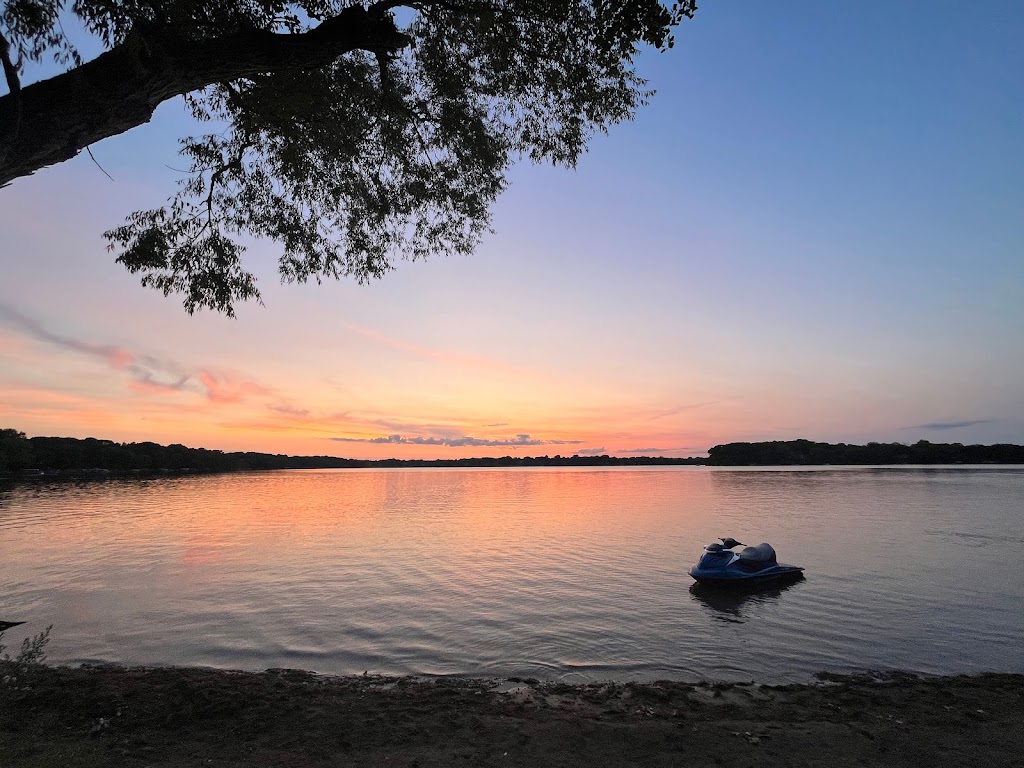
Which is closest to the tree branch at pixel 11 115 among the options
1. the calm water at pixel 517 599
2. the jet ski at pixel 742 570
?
the calm water at pixel 517 599

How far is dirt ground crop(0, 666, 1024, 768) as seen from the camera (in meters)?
7.34

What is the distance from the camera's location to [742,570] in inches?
835

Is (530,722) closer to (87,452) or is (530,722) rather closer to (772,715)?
(772,715)

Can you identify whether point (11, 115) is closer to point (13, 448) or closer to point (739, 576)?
point (739, 576)

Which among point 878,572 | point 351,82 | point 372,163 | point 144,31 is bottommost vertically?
point 878,572

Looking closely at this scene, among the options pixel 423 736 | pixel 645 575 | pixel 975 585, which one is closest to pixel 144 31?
pixel 423 736

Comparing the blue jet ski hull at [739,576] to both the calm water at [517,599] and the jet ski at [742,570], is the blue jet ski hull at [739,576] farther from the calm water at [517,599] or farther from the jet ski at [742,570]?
the calm water at [517,599]

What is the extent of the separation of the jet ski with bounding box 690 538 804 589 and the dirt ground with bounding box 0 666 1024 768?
968 centimetres

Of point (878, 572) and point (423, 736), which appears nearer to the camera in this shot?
point (423, 736)

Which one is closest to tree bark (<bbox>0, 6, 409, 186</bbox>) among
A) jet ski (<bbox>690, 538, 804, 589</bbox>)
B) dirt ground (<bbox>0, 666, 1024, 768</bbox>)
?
dirt ground (<bbox>0, 666, 1024, 768</bbox>)

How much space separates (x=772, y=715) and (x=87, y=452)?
199850 mm

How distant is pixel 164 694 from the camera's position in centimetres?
947

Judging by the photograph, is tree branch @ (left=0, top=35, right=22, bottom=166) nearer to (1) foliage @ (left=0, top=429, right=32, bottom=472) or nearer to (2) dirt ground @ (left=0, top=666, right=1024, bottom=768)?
(2) dirt ground @ (left=0, top=666, right=1024, bottom=768)

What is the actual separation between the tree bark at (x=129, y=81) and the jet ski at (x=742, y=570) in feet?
66.8
